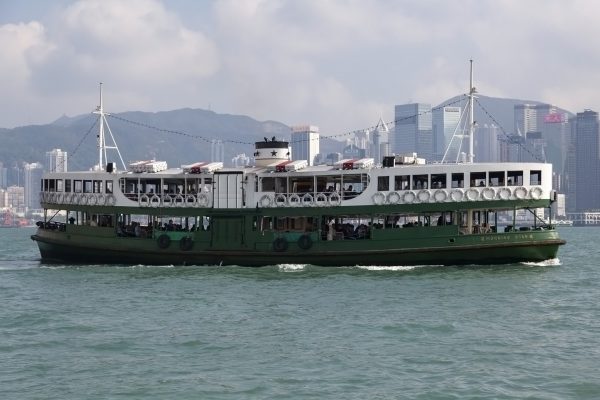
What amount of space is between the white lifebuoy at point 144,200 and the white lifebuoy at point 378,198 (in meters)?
9.97

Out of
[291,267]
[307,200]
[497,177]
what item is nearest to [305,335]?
[291,267]

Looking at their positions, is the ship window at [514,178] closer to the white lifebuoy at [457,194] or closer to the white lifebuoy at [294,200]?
the white lifebuoy at [457,194]

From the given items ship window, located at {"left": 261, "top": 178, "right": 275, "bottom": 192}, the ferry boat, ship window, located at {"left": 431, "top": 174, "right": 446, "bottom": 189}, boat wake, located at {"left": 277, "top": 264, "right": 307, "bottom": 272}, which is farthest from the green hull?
ship window, located at {"left": 261, "top": 178, "right": 275, "bottom": 192}

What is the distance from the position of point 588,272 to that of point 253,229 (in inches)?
588

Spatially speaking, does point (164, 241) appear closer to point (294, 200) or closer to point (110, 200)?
point (110, 200)

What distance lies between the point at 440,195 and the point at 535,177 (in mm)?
3936

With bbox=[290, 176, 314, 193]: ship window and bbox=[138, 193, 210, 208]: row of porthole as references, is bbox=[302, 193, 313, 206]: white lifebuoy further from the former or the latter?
bbox=[138, 193, 210, 208]: row of porthole

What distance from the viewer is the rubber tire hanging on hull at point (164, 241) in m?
37.7

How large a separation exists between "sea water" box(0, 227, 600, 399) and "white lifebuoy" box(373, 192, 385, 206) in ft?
9.47

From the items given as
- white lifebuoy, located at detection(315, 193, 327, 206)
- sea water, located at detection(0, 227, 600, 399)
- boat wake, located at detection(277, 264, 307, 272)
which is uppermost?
white lifebuoy, located at detection(315, 193, 327, 206)

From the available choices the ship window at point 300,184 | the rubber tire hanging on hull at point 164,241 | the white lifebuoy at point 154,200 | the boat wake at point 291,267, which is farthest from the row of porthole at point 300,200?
the white lifebuoy at point 154,200

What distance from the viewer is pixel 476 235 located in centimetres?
3447

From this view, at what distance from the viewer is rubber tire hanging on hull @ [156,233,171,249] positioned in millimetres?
37719

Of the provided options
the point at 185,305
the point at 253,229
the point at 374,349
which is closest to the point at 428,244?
the point at 253,229
